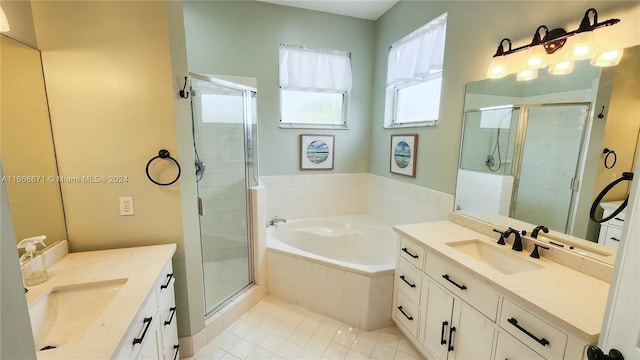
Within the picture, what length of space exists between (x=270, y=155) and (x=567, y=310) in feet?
8.77

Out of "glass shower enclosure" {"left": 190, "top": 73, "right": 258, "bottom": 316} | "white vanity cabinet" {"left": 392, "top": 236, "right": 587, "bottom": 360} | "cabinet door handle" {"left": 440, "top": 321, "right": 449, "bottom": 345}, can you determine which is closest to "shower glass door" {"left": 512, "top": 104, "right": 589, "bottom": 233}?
"white vanity cabinet" {"left": 392, "top": 236, "right": 587, "bottom": 360}

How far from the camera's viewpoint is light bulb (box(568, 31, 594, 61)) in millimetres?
1312

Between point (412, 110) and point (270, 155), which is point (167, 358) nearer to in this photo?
point (270, 155)

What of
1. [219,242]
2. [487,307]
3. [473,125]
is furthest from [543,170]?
[219,242]

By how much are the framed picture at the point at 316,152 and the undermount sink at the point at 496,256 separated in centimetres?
185

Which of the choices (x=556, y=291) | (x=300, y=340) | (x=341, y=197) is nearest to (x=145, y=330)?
(x=300, y=340)

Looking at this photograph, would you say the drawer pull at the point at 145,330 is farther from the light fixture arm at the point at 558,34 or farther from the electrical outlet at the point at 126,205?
the light fixture arm at the point at 558,34

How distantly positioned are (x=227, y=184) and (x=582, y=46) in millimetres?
2588

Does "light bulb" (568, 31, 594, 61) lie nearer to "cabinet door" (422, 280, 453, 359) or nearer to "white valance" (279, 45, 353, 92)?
"cabinet door" (422, 280, 453, 359)

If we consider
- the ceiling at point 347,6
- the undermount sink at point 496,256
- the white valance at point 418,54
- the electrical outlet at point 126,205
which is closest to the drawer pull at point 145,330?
the electrical outlet at point 126,205

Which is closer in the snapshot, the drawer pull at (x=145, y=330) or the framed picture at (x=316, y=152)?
the drawer pull at (x=145, y=330)

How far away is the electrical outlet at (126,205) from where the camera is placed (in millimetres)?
1530

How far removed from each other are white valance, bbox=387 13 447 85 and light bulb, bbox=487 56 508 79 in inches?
22.7

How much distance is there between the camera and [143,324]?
3.67 feet
